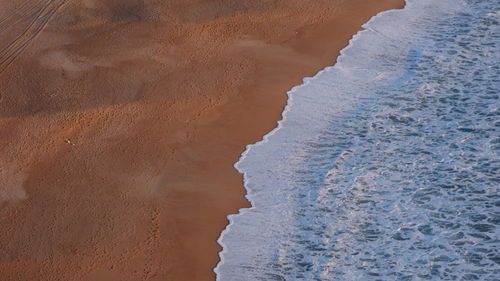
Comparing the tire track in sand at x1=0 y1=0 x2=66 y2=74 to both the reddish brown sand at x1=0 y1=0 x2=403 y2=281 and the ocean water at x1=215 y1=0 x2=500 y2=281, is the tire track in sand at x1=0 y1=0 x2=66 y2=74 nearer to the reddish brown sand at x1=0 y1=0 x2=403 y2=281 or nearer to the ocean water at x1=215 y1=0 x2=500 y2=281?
the reddish brown sand at x1=0 y1=0 x2=403 y2=281

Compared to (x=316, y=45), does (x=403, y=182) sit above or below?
below

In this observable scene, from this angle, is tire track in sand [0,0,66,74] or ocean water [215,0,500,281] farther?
tire track in sand [0,0,66,74]

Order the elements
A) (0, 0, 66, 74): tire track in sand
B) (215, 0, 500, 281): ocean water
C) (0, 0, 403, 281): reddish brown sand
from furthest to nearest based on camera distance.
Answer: (0, 0, 66, 74): tire track in sand, (0, 0, 403, 281): reddish brown sand, (215, 0, 500, 281): ocean water

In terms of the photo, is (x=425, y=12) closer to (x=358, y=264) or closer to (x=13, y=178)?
(x=358, y=264)

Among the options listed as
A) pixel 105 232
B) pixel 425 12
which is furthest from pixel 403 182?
pixel 425 12

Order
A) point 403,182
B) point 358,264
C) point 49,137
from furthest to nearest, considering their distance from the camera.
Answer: point 49,137
point 403,182
point 358,264

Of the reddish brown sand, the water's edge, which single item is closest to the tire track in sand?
the reddish brown sand

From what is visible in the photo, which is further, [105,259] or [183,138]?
[183,138]
